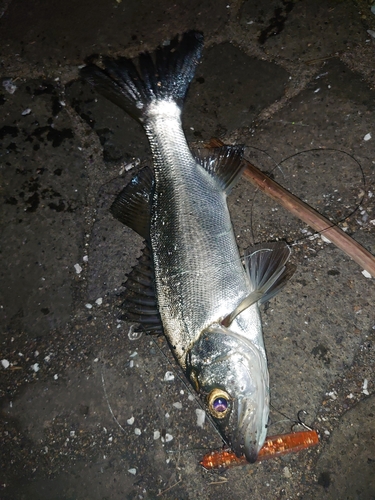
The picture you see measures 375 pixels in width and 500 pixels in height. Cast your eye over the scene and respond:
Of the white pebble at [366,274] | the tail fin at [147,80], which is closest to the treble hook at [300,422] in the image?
the white pebble at [366,274]

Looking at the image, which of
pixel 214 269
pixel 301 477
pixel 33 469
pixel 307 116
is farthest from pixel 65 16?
pixel 301 477

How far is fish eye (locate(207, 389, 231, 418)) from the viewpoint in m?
2.04

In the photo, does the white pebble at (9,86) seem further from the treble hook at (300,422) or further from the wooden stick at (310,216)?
the treble hook at (300,422)

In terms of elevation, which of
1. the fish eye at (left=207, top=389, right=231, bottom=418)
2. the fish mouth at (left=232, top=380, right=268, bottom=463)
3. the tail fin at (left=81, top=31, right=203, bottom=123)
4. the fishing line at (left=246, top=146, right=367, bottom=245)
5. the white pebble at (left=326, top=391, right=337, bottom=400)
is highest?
the tail fin at (left=81, top=31, right=203, bottom=123)

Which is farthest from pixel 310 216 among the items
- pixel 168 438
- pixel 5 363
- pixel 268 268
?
pixel 5 363

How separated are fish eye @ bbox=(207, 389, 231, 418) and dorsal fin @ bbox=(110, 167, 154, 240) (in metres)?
1.09

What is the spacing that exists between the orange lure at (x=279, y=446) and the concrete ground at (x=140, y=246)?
0.19ft

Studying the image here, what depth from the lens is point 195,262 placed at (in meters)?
2.23

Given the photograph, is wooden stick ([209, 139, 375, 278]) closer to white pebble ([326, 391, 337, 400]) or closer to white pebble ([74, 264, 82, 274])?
white pebble ([326, 391, 337, 400])

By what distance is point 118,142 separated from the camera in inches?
118

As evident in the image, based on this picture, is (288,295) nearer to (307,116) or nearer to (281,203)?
(281,203)

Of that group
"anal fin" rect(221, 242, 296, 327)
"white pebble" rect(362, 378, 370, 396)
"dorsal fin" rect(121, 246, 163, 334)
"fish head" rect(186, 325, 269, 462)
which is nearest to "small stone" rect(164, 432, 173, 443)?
"fish head" rect(186, 325, 269, 462)

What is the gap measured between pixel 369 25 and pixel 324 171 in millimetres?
1135

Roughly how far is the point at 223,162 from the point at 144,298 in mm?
1024
